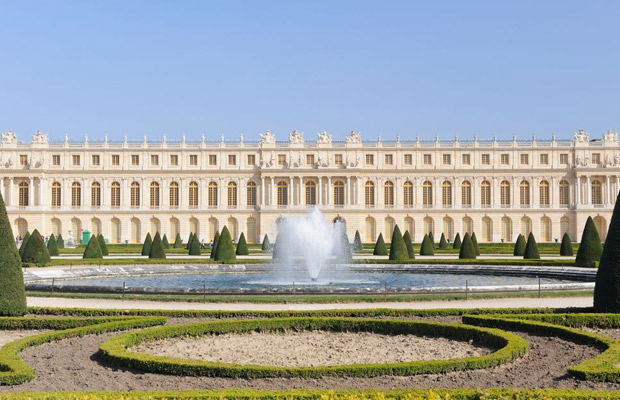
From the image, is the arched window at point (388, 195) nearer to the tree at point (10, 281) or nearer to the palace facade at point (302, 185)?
the palace facade at point (302, 185)

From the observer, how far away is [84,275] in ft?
76.7

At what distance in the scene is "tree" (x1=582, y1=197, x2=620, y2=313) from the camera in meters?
12.0

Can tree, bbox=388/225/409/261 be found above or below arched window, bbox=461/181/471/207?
below

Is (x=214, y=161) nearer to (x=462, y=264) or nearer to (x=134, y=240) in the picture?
(x=134, y=240)

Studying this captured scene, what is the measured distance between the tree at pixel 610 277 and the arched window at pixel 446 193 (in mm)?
45225

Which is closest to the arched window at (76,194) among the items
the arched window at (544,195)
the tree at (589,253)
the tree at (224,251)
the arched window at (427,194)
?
the arched window at (427,194)

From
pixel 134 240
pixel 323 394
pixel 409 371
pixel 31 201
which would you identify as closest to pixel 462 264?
pixel 409 371

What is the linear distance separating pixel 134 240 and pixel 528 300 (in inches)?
1811

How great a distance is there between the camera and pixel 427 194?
189 feet

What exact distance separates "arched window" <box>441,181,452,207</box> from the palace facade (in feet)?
0.27

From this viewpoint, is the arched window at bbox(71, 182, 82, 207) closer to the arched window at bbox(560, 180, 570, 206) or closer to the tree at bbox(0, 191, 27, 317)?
the arched window at bbox(560, 180, 570, 206)

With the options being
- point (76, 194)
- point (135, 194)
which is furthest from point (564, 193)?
point (76, 194)

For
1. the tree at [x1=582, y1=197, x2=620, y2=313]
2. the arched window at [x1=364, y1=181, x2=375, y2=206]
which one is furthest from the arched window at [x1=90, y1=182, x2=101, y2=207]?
the tree at [x1=582, y1=197, x2=620, y2=313]

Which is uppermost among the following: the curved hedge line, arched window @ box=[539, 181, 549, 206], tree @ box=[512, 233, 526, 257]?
arched window @ box=[539, 181, 549, 206]
